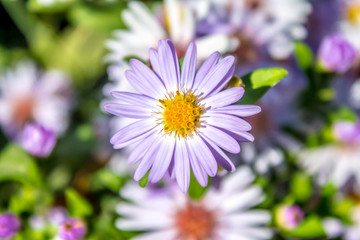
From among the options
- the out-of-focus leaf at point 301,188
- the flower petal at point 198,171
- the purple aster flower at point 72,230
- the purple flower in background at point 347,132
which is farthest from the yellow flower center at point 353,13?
the purple aster flower at point 72,230

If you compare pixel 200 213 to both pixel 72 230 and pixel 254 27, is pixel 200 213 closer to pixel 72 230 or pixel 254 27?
pixel 72 230

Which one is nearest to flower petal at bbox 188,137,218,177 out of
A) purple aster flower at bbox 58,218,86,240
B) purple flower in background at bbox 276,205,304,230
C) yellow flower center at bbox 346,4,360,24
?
purple aster flower at bbox 58,218,86,240

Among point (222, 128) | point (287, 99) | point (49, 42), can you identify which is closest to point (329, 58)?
point (287, 99)

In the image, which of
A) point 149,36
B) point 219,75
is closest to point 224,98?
point 219,75

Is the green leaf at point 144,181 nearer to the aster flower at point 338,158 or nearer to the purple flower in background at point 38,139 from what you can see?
the purple flower in background at point 38,139

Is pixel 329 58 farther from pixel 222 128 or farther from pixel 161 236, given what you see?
pixel 161 236

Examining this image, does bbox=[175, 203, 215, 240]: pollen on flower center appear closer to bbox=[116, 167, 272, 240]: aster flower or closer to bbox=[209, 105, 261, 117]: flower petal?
bbox=[116, 167, 272, 240]: aster flower

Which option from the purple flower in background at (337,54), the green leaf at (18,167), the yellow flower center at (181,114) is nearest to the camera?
the yellow flower center at (181,114)
